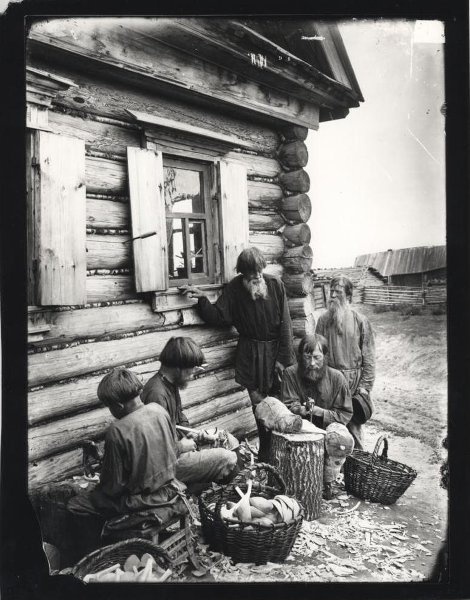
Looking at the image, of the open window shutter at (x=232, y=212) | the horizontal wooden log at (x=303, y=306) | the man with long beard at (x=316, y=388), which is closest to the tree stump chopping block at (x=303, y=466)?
the man with long beard at (x=316, y=388)

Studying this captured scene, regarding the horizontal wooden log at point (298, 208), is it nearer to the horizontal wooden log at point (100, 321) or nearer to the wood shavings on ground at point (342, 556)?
the horizontal wooden log at point (100, 321)

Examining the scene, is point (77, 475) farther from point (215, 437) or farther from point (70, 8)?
point (70, 8)

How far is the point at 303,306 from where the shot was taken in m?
4.37

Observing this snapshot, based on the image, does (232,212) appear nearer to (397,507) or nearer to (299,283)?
(299,283)

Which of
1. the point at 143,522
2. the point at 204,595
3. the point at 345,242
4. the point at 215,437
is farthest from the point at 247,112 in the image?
the point at 204,595

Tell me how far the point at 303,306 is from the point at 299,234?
0.65m

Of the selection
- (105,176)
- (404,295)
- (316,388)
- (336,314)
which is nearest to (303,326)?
(336,314)

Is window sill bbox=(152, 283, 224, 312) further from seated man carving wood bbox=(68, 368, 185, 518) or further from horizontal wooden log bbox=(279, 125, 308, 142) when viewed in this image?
horizontal wooden log bbox=(279, 125, 308, 142)

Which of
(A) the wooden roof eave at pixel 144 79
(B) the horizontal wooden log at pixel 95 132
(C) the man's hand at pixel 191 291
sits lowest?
(C) the man's hand at pixel 191 291

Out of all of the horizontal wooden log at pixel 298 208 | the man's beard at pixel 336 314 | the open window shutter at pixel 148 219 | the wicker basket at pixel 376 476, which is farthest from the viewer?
the horizontal wooden log at pixel 298 208

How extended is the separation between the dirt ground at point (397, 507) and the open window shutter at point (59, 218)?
187 cm

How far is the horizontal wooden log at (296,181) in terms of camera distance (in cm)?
433

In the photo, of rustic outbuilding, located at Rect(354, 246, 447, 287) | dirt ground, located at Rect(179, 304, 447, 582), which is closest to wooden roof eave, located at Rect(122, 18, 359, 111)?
→ rustic outbuilding, located at Rect(354, 246, 447, 287)

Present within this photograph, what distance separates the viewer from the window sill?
3.56 meters
